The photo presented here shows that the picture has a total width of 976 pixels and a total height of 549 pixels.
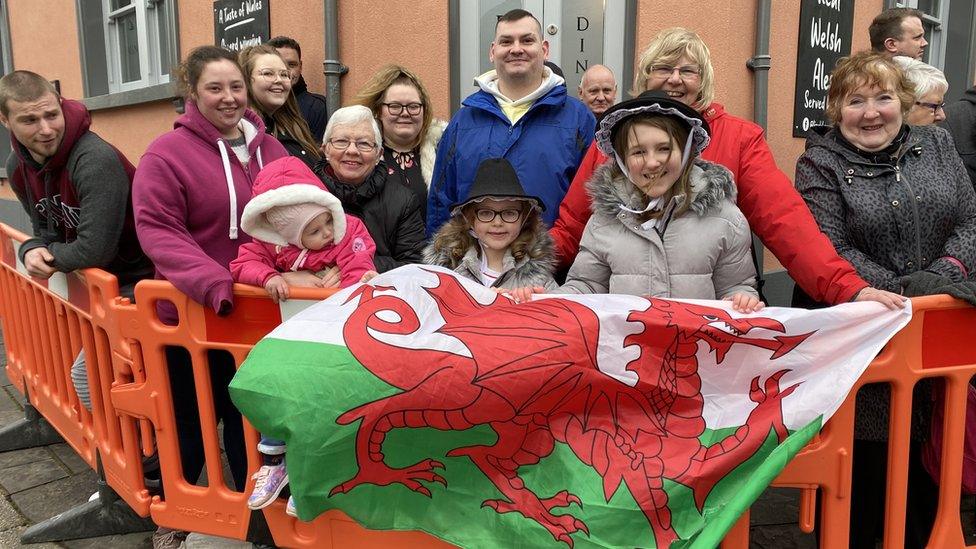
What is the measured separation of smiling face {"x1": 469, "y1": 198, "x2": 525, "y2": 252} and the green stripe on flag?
966 millimetres

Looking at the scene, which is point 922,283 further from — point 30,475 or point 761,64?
point 30,475

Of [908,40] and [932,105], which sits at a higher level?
[908,40]

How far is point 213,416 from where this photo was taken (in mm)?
2529

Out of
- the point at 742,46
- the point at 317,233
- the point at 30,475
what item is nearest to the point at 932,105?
the point at 742,46

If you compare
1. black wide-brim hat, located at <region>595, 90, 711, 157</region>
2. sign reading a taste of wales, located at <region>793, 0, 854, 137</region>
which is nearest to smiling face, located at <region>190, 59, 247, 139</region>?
black wide-brim hat, located at <region>595, 90, 711, 157</region>

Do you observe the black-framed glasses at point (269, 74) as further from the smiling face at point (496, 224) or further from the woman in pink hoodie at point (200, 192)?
the smiling face at point (496, 224)

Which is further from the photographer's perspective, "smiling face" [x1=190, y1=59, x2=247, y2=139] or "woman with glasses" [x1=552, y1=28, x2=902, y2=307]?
"smiling face" [x1=190, y1=59, x2=247, y2=139]

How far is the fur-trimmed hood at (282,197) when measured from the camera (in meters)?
2.54

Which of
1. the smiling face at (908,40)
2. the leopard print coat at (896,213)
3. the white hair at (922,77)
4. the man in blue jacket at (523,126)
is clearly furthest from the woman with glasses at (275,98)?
the smiling face at (908,40)

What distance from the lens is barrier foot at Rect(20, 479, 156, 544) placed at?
3140 mm

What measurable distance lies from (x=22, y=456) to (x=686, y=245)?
388cm

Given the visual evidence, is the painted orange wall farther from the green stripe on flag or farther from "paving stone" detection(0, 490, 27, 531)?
"paving stone" detection(0, 490, 27, 531)

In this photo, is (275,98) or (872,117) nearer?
(872,117)

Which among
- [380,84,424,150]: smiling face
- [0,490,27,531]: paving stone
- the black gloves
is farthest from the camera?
[380,84,424,150]: smiling face
